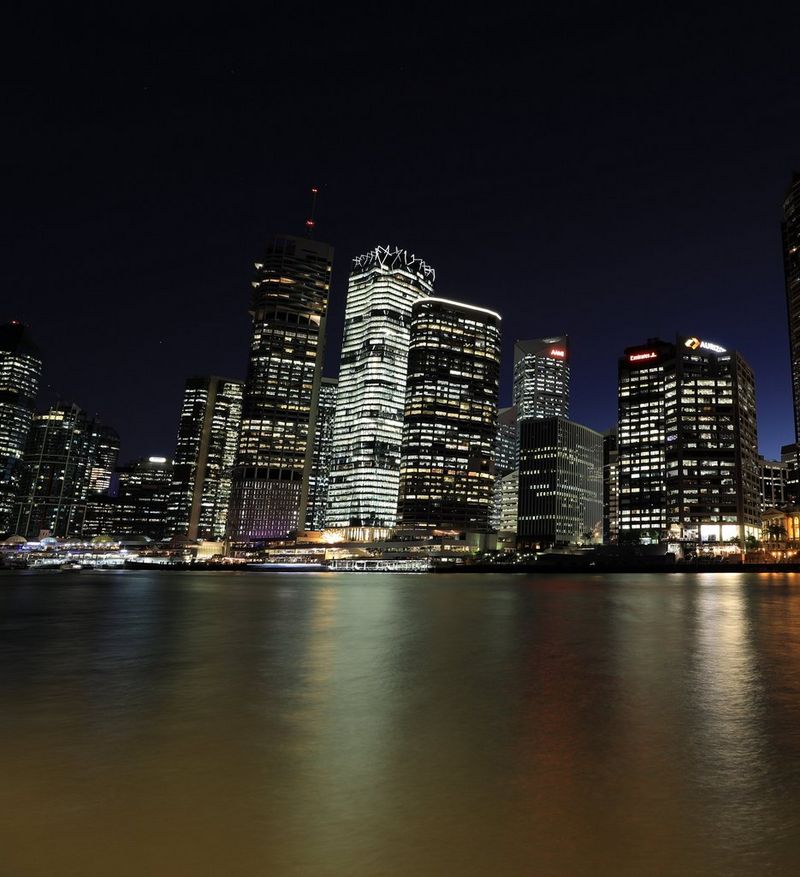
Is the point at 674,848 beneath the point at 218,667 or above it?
above

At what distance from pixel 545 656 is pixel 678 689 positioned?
6.96m

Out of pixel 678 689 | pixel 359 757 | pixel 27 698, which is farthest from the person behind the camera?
pixel 678 689

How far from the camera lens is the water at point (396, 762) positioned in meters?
6.67

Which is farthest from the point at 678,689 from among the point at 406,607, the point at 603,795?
the point at 406,607

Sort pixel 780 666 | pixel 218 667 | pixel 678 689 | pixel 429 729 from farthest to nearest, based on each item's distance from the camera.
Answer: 1. pixel 780 666
2. pixel 218 667
3. pixel 678 689
4. pixel 429 729

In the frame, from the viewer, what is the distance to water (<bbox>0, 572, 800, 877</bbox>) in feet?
21.9

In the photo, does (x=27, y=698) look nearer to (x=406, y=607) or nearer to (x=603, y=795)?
(x=603, y=795)

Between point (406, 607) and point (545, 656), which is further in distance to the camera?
point (406, 607)

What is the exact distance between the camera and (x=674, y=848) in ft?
22.5

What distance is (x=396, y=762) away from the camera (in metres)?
10.1

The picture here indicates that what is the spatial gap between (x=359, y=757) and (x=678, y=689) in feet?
35.5

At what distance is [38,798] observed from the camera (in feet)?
27.0

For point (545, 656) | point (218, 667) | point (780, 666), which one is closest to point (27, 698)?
point (218, 667)

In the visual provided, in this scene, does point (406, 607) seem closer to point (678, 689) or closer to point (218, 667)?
point (218, 667)
